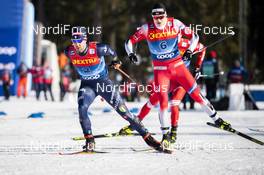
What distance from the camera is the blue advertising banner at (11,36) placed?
104 feet

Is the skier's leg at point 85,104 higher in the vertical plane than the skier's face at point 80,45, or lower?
lower

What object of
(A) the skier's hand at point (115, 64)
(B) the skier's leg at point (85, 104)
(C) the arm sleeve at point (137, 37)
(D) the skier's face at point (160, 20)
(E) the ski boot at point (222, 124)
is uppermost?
(D) the skier's face at point (160, 20)

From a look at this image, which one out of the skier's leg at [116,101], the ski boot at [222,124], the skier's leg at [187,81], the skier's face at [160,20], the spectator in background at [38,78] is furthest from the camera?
the spectator in background at [38,78]

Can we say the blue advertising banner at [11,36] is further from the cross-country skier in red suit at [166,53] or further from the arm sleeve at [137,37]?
the cross-country skier in red suit at [166,53]

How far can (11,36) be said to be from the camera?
105 feet

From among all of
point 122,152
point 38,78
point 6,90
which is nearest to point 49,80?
point 38,78

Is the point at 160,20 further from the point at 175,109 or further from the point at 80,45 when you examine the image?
the point at 175,109

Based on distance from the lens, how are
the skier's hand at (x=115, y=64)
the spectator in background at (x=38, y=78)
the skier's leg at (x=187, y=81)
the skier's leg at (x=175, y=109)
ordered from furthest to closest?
the spectator in background at (x=38, y=78), the skier's leg at (x=175, y=109), the skier's leg at (x=187, y=81), the skier's hand at (x=115, y=64)

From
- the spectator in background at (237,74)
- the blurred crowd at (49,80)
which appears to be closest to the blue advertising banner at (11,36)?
the blurred crowd at (49,80)

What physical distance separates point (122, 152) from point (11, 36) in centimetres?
2240

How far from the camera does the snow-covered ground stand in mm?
8609

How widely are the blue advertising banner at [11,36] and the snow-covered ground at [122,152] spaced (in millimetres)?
14923

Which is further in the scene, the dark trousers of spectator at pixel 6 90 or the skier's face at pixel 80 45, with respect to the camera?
the dark trousers of spectator at pixel 6 90

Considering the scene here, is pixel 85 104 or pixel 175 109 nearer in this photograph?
pixel 85 104
